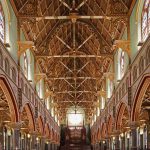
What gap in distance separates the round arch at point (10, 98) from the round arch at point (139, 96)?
9473mm

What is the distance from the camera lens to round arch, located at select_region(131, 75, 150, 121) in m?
28.2

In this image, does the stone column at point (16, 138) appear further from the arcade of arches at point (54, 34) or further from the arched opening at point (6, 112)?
the arched opening at point (6, 112)

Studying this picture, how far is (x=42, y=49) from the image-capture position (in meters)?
42.8

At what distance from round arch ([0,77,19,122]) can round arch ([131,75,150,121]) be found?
947cm

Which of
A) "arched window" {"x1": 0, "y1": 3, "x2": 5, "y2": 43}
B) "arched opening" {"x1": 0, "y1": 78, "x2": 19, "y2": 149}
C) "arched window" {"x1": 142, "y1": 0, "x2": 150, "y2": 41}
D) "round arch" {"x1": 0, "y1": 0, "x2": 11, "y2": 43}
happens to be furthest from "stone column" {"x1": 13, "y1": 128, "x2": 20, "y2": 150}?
"arched window" {"x1": 142, "y1": 0, "x2": 150, "y2": 41}

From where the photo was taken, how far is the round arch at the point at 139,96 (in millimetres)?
28184

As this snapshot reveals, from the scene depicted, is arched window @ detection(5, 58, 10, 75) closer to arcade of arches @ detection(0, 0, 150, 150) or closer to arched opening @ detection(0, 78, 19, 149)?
arcade of arches @ detection(0, 0, 150, 150)

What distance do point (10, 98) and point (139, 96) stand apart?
10.0 metres

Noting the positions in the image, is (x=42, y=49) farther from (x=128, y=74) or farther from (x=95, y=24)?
(x=128, y=74)

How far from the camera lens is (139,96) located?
3089 centimetres

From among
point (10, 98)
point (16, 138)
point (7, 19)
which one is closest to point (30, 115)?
point (16, 138)

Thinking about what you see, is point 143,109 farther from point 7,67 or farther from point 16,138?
point 7,67

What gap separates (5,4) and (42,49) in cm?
1386

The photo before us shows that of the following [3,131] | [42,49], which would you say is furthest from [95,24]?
[3,131]
